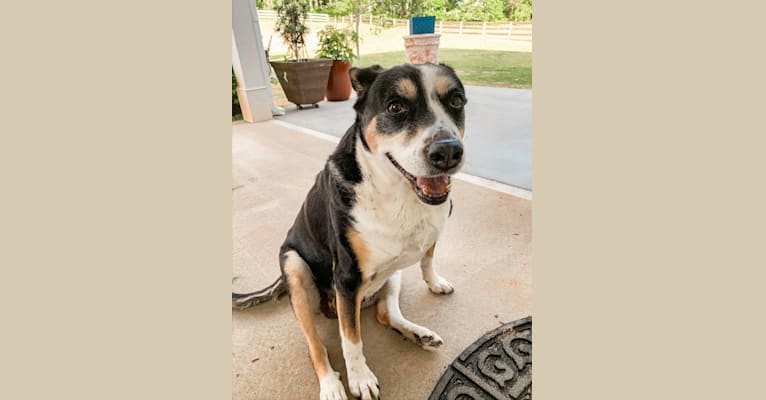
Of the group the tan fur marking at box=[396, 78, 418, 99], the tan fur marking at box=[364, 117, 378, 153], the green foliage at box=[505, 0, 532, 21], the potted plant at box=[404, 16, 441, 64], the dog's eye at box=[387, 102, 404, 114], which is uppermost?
the potted plant at box=[404, 16, 441, 64]

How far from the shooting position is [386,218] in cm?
156

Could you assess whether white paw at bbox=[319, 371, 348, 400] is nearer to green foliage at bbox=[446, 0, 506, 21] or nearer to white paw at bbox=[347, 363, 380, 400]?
white paw at bbox=[347, 363, 380, 400]

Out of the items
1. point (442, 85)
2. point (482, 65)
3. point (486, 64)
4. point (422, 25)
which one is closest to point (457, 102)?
point (442, 85)

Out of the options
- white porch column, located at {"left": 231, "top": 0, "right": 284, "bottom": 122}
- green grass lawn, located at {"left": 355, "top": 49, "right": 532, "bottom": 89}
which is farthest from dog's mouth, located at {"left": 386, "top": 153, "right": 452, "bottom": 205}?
green grass lawn, located at {"left": 355, "top": 49, "right": 532, "bottom": 89}

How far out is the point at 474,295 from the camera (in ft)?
7.43

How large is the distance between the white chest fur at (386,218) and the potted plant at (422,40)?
6.13 meters

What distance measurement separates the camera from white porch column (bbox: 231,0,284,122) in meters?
6.32

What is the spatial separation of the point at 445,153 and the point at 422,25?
Result: 6.53 meters

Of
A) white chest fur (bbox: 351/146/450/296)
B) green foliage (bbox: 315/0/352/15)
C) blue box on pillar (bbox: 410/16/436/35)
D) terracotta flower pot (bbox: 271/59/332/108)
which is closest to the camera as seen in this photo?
white chest fur (bbox: 351/146/450/296)

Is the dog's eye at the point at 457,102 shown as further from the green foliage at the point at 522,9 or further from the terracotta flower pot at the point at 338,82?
the terracotta flower pot at the point at 338,82

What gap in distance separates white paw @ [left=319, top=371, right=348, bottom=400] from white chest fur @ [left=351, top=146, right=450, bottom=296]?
50 cm

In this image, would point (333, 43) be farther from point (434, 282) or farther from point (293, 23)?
point (434, 282)

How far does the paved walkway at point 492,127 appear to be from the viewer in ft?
13.3

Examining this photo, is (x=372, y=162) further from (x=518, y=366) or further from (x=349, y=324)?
(x=518, y=366)
